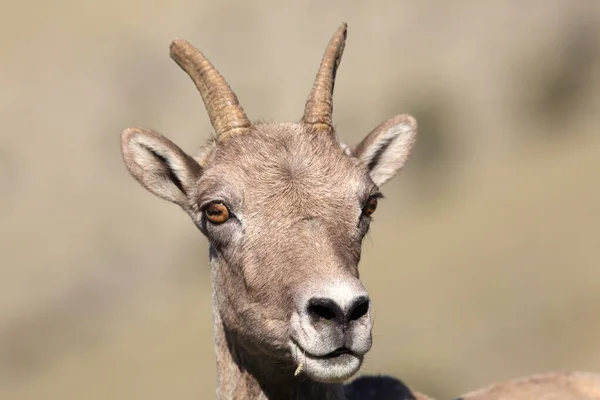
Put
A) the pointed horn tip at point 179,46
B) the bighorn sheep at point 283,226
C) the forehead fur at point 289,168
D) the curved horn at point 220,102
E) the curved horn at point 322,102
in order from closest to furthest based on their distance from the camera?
1. the bighorn sheep at point 283,226
2. the forehead fur at point 289,168
3. the curved horn at point 220,102
4. the curved horn at point 322,102
5. the pointed horn tip at point 179,46

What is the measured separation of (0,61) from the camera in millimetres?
45812

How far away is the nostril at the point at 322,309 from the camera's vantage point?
23.4ft

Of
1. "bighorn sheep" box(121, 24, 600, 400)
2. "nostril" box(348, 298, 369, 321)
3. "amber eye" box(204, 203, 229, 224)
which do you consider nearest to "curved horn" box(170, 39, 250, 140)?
"bighorn sheep" box(121, 24, 600, 400)

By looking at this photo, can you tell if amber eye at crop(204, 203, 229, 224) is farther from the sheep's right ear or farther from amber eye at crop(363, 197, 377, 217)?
amber eye at crop(363, 197, 377, 217)

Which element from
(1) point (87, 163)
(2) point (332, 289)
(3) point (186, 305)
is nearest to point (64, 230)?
(1) point (87, 163)

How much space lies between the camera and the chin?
729cm

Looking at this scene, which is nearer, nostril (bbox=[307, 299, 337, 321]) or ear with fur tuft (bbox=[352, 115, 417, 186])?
nostril (bbox=[307, 299, 337, 321])

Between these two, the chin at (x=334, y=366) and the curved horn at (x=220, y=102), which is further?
the curved horn at (x=220, y=102)

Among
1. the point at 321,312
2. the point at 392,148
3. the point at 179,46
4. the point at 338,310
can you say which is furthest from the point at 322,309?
the point at 179,46

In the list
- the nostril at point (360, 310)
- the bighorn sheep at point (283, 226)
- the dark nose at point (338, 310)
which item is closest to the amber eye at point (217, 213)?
the bighorn sheep at point (283, 226)

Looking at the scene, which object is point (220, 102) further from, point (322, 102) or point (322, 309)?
point (322, 309)

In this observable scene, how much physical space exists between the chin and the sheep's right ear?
252cm

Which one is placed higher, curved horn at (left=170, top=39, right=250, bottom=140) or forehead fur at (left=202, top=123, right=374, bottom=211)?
curved horn at (left=170, top=39, right=250, bottom=140)

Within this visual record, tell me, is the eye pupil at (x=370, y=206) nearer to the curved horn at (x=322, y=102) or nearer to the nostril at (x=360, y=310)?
the curved horn at (x=322, y=102)
